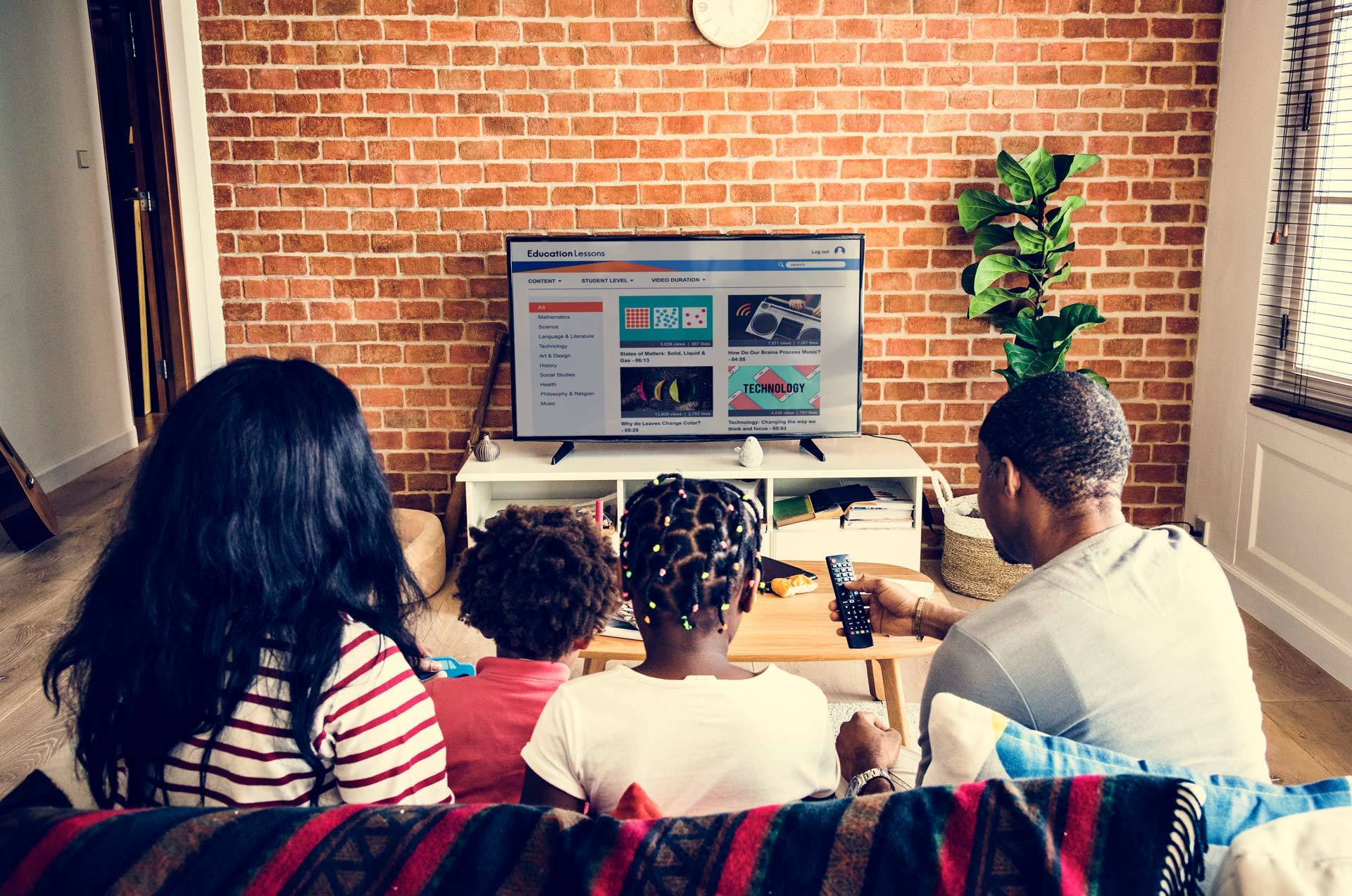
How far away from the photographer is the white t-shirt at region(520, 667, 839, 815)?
1213mm

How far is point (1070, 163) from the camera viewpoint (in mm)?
3365

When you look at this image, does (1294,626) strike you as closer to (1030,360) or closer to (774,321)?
(1030,360)

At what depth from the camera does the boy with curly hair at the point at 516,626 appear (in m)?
1.47

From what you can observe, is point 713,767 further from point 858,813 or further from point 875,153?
point 875,153

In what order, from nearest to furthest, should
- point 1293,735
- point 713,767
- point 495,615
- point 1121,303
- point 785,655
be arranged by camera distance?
point 713,767 < point 495,615 < point 785,655 < point 1293,735 < point 1121,303

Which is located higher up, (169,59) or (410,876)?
(169,59)

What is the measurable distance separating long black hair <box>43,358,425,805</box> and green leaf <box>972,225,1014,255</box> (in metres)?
2.77

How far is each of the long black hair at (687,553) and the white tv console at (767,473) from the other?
2014 millimetres

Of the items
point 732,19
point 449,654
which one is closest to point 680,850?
point 449,654

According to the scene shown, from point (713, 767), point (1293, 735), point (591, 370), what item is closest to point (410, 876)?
point (713, 767)

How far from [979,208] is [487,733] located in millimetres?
2674

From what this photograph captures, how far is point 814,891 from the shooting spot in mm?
781

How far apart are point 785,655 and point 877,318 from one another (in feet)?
6.09

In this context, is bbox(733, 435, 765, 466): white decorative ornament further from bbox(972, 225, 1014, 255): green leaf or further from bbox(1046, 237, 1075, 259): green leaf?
bbox(1046, 237, 1075, 259): green leaf
